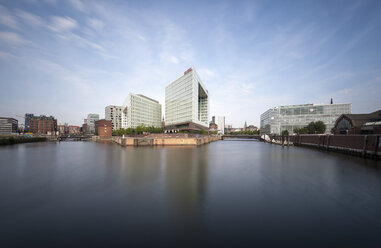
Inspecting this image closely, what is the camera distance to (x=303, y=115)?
372ft

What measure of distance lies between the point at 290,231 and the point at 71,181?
64.1 ft

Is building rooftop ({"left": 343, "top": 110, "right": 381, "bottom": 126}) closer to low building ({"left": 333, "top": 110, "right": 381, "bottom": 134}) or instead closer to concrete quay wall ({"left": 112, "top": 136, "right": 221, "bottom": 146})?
low building ({"left": 333, "top": 110, "right": 381, "bottom": 134})

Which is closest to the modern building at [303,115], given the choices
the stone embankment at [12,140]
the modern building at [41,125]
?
the stone embankment at [12,140]

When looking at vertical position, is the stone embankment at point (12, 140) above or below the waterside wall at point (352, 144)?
below

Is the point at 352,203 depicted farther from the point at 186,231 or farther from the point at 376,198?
the point at 186,231

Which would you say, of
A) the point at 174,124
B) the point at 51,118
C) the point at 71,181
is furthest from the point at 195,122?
the point at 51,118

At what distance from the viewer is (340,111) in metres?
104

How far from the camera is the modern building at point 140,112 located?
4365 inches

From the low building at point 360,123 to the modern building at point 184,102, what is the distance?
64.4 meters

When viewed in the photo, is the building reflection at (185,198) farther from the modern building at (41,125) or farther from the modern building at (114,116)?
the modern building at (41,125)

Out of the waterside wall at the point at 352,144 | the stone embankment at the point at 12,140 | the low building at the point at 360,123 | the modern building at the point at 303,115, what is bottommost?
the stone embankment at the point at 12,140

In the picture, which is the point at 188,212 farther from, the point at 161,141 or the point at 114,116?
the point at 114,116

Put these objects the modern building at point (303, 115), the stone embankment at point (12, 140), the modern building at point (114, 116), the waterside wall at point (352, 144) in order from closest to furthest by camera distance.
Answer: the waterside wall at point (352, 144) < the stone embankment at point (12, 140) < the modern building at point (303, 115) < the modern building at point (114, 116)

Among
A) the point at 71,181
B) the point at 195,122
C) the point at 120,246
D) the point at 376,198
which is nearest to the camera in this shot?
the point at 120,246
